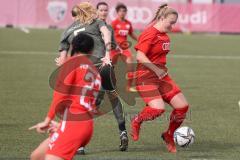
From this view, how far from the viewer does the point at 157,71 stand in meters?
10.5

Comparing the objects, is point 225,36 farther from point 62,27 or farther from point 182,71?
point 182,71

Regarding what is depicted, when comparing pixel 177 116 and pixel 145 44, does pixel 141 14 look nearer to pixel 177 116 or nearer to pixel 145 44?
pixel 177 116

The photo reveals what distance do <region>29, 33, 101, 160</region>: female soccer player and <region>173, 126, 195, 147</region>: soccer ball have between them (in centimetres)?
367

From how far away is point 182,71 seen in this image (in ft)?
78.7

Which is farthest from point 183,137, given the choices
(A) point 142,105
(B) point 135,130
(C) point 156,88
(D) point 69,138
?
(A) point 142,105

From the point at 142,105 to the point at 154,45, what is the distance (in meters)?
5.61

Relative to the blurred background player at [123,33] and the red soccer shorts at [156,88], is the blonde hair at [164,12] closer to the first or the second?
the red soccer shorts at [156,88]

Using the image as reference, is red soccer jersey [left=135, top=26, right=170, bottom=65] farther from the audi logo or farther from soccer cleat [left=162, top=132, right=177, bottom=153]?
the audi logo

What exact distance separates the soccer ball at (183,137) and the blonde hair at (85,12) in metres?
2.21

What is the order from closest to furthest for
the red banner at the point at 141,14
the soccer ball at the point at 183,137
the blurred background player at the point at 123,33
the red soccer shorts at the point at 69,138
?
the red soccer shorts at the point at 69,138 → the soccer ball at the point at 183,137 → the blurred background player at the point at 123,33 → the red banner at the point at 141,14

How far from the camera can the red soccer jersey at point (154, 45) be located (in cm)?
1048

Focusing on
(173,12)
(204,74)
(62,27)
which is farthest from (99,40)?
(62,27)

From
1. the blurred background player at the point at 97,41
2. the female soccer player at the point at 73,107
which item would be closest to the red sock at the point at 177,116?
the blurred background player at the point at 97,41

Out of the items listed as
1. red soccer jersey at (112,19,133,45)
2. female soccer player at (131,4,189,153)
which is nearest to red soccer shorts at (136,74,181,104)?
female soccer player at (131,4,189,153)
